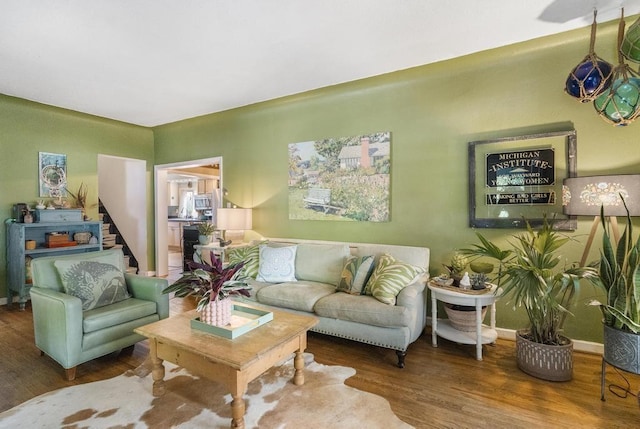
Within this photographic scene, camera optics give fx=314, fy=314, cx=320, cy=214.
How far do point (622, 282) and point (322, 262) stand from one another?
7.79 ft

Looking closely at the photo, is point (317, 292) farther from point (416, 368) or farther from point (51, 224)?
point (51, 224)

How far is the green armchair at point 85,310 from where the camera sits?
2.29 meters

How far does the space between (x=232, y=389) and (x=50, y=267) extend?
2.04 m

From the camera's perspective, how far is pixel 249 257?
11.9 ft

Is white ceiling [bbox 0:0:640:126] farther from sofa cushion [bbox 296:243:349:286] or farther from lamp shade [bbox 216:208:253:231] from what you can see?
sofa cushion [bbox 296:243:349:286]

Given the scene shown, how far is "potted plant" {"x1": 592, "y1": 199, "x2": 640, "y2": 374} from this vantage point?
6.17 feet

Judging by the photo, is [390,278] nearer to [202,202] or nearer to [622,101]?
[622,101]

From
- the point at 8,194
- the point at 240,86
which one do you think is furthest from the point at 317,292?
the point at 8,194

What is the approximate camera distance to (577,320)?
2789 mm

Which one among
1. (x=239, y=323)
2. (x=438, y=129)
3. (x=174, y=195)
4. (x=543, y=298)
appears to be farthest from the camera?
(x=174, y=195)

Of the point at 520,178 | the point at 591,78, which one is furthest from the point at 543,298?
the point at 591,78

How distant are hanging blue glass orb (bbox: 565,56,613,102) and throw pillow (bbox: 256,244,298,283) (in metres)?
2.85

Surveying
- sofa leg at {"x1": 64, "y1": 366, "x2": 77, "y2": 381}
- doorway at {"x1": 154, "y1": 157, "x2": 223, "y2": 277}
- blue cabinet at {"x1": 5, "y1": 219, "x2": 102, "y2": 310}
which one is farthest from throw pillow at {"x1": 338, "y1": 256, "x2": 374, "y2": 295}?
blue cabinet at {"x1": 5, "y1": 219, "x2": 102, "y2": 310}

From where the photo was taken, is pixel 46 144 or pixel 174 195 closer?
pixel 46 144
